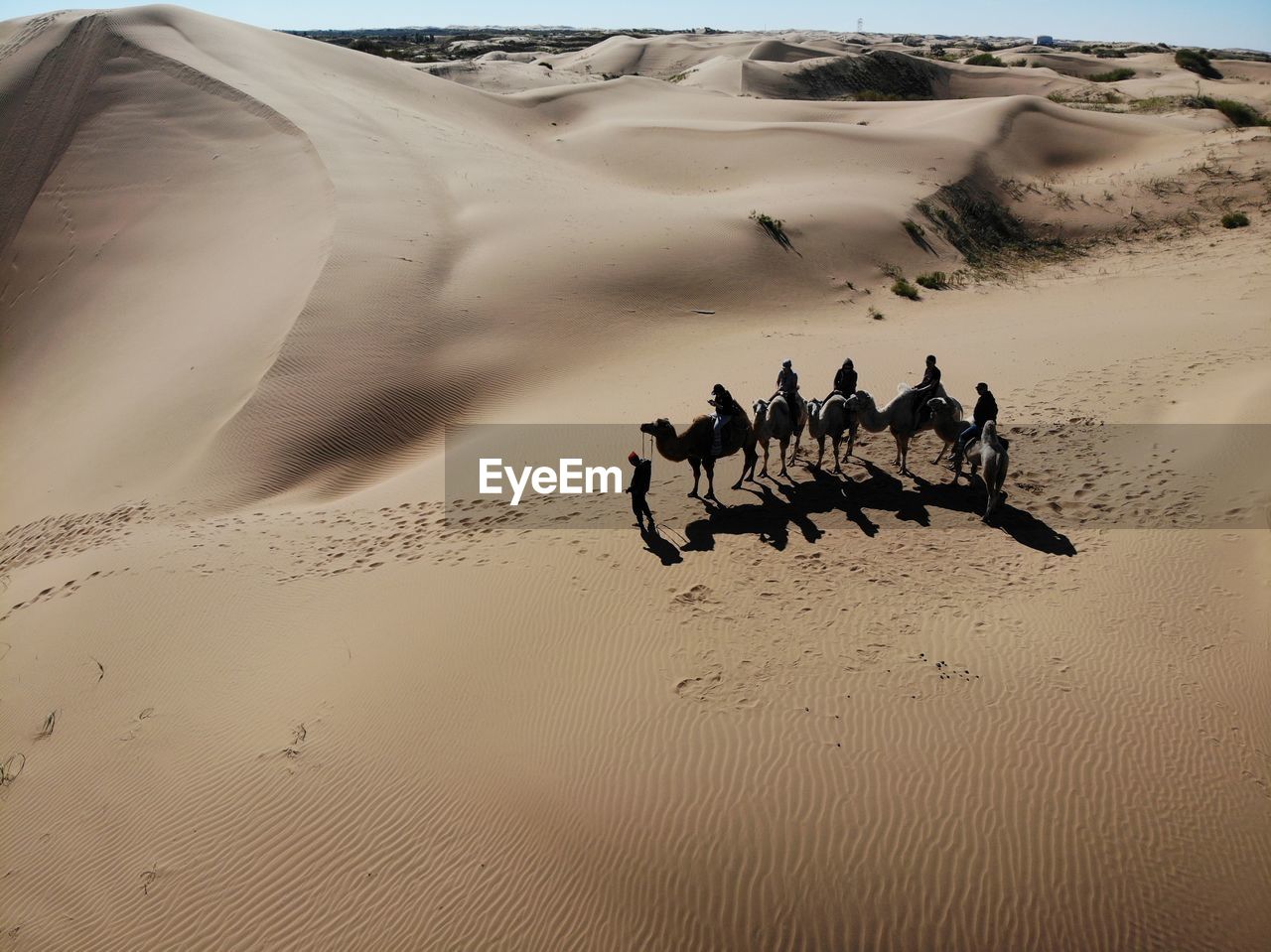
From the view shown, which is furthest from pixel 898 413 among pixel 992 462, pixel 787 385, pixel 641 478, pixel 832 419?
pixel 641 478

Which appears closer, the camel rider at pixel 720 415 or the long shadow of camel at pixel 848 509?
the long shadow of camel at pixel 848 509

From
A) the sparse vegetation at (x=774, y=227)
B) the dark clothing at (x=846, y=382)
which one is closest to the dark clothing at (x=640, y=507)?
the dark clothing at (x=846, y=382)

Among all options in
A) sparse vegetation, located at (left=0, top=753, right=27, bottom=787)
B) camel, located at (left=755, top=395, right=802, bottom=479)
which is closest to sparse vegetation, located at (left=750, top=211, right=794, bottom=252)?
camel, located at (left=755, top=395, right=802, bottom=479)

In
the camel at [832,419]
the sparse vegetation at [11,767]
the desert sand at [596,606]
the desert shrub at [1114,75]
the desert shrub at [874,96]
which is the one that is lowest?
the sparse vegetation at [11,767]

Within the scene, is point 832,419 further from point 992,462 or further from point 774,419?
point 992,462

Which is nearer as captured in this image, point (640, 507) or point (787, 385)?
point (640, 507)

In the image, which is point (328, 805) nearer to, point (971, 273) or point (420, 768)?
point (420, 768)

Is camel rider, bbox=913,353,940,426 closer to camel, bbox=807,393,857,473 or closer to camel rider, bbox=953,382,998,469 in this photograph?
camel rider, bbox=953,382,998,469

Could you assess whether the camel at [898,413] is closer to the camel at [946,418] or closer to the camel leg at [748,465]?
the camel at [946,418]
